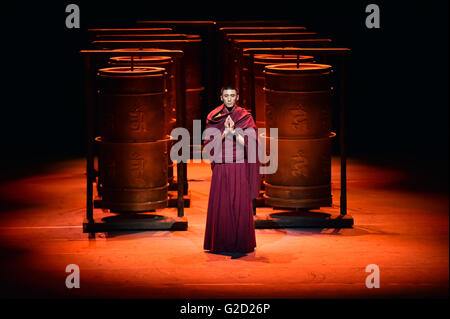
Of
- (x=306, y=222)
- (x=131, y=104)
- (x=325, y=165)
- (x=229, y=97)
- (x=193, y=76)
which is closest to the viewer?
(x=229, y=97)

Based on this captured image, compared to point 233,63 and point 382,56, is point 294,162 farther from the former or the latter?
point 382,56

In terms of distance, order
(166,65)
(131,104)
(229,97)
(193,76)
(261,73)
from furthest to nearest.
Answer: (193,76) < (166,65) < (261,73) < (131,104) < (229,97)

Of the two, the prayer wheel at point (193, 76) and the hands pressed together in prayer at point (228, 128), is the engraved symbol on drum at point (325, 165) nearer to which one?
the hands pressed together in prayer at point (228, 128)

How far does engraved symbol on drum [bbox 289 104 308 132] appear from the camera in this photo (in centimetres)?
1079

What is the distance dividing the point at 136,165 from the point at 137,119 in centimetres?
50

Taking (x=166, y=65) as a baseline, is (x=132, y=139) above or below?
below

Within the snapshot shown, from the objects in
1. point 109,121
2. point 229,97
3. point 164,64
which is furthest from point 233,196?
point 164,64

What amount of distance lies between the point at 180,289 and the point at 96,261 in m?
1.23

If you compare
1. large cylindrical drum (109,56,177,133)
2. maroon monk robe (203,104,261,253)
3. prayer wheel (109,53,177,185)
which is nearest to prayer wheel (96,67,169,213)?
prayer wheel (109,53,177,185)

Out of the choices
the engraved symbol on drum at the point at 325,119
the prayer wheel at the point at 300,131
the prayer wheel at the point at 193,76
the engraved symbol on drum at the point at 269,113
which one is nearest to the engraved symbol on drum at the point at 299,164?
the prayer wheel at the point at 300,131

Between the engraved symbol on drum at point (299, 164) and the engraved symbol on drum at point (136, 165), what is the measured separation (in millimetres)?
1577

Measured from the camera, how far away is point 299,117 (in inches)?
426

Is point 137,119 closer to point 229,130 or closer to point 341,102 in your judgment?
point 229,130

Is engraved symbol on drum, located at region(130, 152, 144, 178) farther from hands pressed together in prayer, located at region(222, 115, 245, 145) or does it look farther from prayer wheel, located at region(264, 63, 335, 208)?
prayer wheel, located at region(264, 63, 335, 208)
